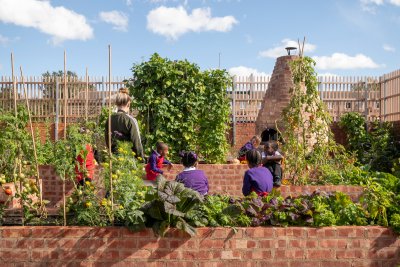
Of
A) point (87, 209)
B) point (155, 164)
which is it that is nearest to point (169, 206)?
point (87, 209)

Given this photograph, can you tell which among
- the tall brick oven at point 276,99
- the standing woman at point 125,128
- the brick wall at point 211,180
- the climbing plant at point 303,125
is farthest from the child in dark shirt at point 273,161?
the tall brick oven at point 276,99

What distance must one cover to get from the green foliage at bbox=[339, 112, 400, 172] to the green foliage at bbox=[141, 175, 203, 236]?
34.6 ft

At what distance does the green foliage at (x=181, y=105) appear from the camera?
10250 millimetres

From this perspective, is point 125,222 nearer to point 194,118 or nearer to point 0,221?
point 0,221

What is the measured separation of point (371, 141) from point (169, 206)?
13.0 meters

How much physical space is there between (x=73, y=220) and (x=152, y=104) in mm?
5855

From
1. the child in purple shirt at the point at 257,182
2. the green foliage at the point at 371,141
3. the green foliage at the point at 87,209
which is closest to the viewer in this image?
the green foliage at the point at 87,209

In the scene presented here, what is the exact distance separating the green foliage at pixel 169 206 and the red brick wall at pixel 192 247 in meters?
0.11

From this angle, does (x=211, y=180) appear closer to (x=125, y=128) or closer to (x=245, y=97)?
(x=125, y=128)

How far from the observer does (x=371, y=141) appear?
51.6ft

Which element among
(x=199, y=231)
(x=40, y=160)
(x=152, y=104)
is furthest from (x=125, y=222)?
(x=40, y=160)

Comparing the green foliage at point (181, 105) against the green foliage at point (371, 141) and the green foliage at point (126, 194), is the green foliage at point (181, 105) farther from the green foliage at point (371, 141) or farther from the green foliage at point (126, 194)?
the green foliage at point (371, 141)

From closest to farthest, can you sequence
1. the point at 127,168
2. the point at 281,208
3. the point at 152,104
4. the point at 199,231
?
the point at 199,231 → the point at 281,208 → the point at 127,168 → the point at 152,104

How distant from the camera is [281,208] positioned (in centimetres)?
454
